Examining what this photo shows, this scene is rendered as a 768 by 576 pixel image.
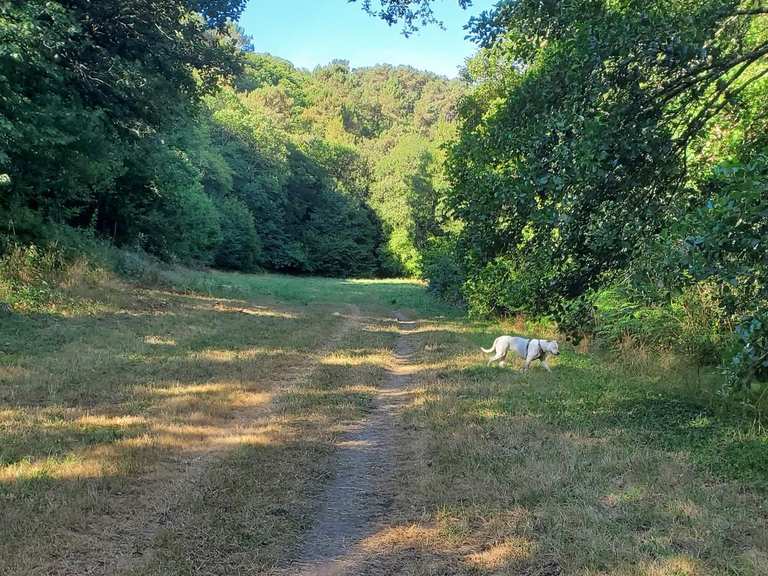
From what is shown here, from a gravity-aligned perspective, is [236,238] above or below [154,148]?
below

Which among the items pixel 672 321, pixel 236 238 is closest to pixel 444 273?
pixel 672 321

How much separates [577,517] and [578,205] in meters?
3.04

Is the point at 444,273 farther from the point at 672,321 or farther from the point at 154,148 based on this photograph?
the point at 672,321

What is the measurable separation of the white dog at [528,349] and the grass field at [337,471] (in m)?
0.40

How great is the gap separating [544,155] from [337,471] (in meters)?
3.83

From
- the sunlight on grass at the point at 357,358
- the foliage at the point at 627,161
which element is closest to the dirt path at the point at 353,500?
the foliage at the point at 627,161

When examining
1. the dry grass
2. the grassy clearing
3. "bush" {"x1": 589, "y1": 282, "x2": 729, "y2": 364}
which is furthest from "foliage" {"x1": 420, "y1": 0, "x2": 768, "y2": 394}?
the dry grass

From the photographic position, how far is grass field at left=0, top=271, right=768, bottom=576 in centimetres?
391

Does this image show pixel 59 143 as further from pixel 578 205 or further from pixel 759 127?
pixel 759 127

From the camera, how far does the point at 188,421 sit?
6.63 metres

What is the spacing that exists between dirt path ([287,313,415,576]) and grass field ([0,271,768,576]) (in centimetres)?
11

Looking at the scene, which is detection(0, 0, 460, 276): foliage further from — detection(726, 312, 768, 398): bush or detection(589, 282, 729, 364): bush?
detection(726, 312, 768, 398): bush

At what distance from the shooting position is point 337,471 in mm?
5578

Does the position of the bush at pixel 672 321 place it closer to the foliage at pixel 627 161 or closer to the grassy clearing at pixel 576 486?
the grassy clearing at pixel 576 486
